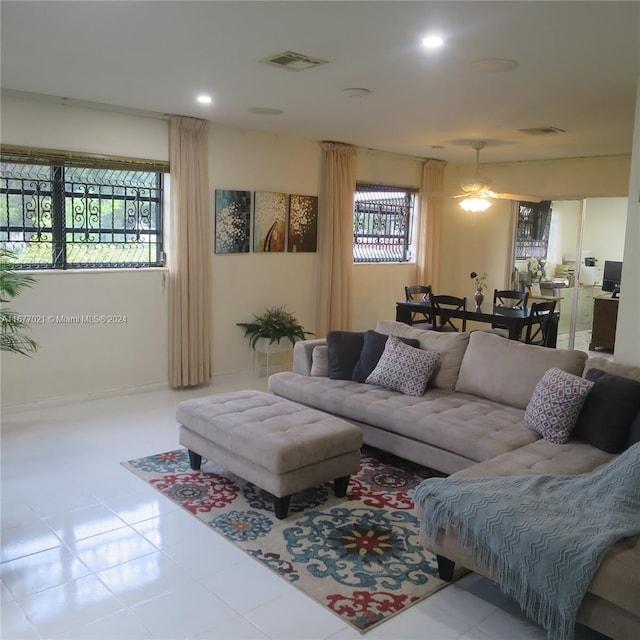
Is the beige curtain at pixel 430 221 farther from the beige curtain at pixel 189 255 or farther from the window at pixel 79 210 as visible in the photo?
the window at pixel 79 210

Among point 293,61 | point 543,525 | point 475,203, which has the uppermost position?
point 293,61

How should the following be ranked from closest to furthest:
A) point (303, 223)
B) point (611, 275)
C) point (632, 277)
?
1. point (632, 277)
2. point (303, 223)
3. point (611, 275)

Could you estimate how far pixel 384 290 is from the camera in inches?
317

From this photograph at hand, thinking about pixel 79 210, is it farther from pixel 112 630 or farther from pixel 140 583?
pixel 112 630

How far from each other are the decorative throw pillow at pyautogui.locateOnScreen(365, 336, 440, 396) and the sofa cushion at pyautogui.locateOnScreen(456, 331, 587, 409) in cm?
25

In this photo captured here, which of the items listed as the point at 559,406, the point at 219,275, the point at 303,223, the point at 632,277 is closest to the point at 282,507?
the point at 559,406

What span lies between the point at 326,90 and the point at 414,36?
1297 millimetres

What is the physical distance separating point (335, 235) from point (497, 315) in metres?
2.06

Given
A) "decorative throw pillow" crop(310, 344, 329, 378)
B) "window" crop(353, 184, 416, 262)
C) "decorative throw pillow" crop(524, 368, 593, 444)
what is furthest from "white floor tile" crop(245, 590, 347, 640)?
"window" crop(353, 184, 416, 262)

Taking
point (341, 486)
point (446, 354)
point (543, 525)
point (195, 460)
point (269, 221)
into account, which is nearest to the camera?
point (543, 525)

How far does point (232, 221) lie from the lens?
6254mm

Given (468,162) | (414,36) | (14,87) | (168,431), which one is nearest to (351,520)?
(168,431)

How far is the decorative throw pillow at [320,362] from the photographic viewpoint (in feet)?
15.8

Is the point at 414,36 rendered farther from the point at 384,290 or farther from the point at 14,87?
the point at 384,290
